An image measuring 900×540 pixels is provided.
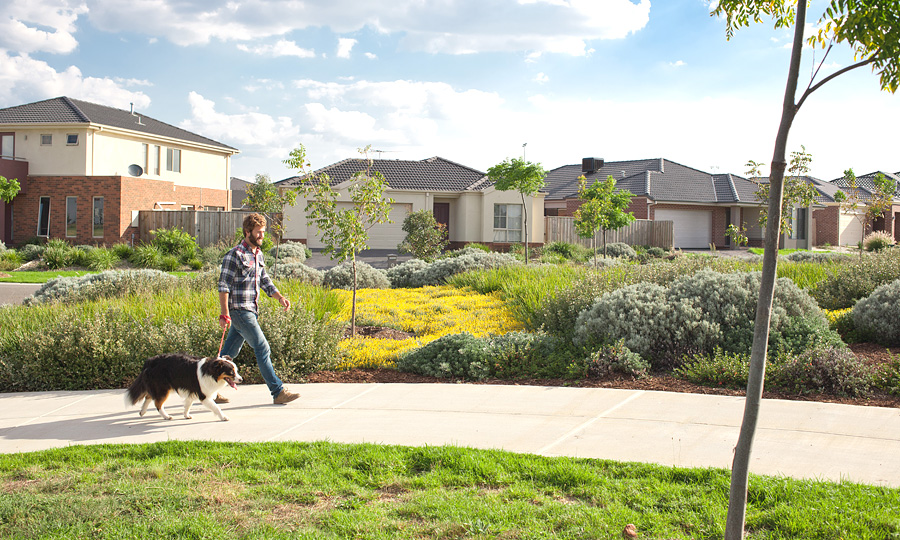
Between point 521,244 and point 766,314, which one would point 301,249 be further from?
point 766,314

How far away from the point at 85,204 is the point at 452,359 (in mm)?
29988

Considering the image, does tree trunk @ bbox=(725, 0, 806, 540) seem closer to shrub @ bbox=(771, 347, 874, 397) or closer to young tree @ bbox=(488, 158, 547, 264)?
shrub @ bbox=(771, 347, 874, 397)

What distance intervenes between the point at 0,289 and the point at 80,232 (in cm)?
1480

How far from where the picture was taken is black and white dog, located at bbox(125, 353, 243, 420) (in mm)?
6418

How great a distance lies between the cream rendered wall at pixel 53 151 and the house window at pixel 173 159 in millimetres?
5138

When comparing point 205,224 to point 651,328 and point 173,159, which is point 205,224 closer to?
point 173,159

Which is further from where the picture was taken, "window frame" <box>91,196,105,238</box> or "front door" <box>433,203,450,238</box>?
"front door" <box>433,203,450,238</box>

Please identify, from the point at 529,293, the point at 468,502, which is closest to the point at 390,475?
the point at 468,502

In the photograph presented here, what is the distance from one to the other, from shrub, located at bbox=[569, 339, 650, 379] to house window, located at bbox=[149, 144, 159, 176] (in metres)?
34.4

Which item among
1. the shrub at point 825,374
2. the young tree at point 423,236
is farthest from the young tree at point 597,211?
the shrub at point 825,374

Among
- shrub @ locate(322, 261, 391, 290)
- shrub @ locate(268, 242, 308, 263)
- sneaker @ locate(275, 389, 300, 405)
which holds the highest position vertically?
shrub @ locate(268, 242, 308, 263)

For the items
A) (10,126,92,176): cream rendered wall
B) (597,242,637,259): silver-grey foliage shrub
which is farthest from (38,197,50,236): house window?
(597,242,637,259): silver-grey foliage shrub

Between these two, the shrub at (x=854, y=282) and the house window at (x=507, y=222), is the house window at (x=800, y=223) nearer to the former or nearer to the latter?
the house window at (x=507, y=222)

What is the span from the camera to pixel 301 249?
1125 inches
